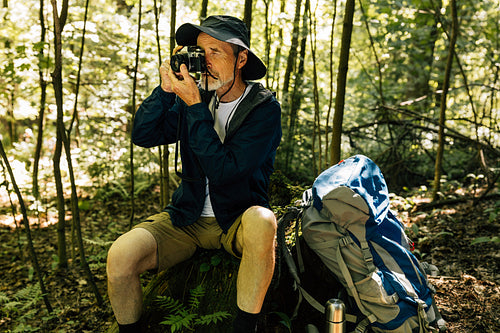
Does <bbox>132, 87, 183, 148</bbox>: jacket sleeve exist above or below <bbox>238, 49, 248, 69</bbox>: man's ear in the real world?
below

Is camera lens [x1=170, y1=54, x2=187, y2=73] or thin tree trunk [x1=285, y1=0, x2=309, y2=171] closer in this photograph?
camera lens [x1=170, y1=54, x2=187, y2=73]

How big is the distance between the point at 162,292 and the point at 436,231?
3.53 m

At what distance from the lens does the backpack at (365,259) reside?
88.4 inches

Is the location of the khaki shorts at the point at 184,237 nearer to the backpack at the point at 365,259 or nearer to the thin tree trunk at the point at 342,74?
the backpack at the point at 365,259

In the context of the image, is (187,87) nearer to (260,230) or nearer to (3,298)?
(260,230)

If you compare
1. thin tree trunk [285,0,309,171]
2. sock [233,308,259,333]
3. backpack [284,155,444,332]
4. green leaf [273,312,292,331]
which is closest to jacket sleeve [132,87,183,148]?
backpack [284,155,444,332]

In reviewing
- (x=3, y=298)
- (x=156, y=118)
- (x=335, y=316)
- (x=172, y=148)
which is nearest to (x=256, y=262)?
(x=335, y=316)

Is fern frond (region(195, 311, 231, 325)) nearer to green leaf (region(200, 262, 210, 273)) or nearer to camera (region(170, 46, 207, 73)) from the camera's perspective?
green leaf (region(200, 262, 210, 273))

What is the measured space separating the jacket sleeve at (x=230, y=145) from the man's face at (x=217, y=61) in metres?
0.30

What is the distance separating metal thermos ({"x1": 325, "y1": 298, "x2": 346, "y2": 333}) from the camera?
6.67ft

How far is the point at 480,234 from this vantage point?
4195 mm

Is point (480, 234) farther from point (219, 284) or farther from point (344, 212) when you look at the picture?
point (219, 284)

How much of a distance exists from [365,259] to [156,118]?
1656 millimetres

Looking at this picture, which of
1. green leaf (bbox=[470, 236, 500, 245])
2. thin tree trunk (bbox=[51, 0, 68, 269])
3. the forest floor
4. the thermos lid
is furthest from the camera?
green leaf (bbox=[470, 236, 500, 245])
